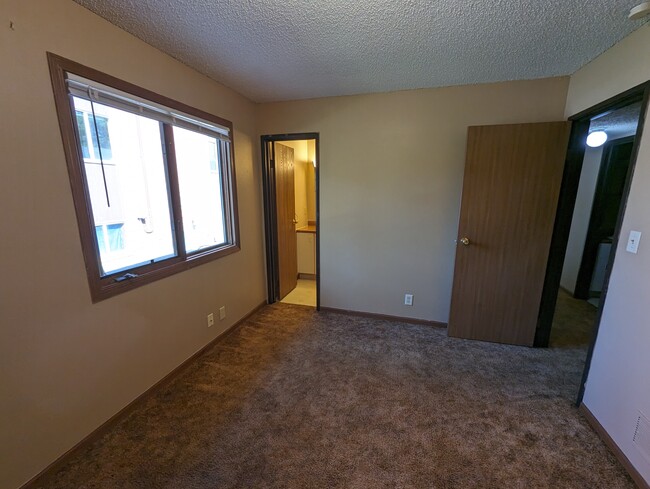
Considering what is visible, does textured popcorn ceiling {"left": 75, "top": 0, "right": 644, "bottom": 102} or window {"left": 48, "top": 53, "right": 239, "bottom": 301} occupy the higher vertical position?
textured popcorn ceiling {"left": 75, "top": 0, "right": 644, "bottom": 102}

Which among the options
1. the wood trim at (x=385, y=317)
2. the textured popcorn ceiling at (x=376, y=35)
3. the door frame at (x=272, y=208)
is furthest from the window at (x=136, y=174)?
the wood trim at (x=385, y=317)

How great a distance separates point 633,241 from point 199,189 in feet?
9.64

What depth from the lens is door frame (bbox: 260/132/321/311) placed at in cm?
295

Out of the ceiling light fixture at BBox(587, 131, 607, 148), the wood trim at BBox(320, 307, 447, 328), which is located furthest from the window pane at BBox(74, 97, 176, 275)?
the ceiling light fixture at BBox(587, 131, 607, 148)

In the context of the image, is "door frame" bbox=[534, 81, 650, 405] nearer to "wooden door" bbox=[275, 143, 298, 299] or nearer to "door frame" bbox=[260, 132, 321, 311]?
"door frame" bbox=[260, 132, 321, 311]

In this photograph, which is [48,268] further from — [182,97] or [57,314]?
[182,97]

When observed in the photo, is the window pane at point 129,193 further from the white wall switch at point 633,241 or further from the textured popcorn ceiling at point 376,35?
the white wall switch at point 633,241

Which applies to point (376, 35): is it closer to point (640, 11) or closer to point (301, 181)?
point (640, 11)

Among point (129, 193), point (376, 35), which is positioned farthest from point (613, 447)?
point (129, 193)

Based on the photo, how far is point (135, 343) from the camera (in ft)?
5.83

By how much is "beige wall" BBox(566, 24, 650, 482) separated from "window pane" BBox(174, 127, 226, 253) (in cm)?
288

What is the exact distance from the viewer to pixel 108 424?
5.32 feet

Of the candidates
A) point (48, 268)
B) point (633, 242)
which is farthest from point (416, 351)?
point (48, 268)

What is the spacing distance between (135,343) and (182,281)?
52 cm
